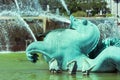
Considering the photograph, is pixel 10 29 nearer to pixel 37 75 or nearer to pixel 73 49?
pixel 73 49

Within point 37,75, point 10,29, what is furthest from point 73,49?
point 10,29

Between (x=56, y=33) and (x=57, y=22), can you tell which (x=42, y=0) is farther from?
(x=56, y=33)

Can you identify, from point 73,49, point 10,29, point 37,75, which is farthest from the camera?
point 10,29

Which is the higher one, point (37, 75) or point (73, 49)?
point (73, 49)

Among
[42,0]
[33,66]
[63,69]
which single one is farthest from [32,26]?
[42,0]

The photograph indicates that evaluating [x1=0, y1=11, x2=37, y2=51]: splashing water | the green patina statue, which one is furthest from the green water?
[x1=0, y1=11, x2=37, y2=51]: splashing water

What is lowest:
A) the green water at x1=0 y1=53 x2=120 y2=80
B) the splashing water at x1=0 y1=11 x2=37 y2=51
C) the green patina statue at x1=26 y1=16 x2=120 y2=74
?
the splashing water at x1=0 y1=11 x2=37 y2=51

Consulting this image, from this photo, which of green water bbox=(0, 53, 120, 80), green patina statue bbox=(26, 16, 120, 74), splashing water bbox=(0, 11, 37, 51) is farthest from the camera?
splashing water bbox=(0, 11, 37, 51)

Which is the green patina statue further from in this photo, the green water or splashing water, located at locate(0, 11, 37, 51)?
splashing water, located at locate(0, 11, 37, 51)

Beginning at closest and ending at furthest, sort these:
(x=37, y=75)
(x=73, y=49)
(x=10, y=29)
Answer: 1. (x=37, y=75)
2. (x=73, y=49)
3. (x=10, y=29)

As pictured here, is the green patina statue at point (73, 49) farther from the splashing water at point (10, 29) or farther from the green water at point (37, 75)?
the splashing water at point (10, 29)

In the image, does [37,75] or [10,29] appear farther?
[10,29]

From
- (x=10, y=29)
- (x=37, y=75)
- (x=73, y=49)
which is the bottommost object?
(x=10, y=29)

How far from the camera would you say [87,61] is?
13836mm
